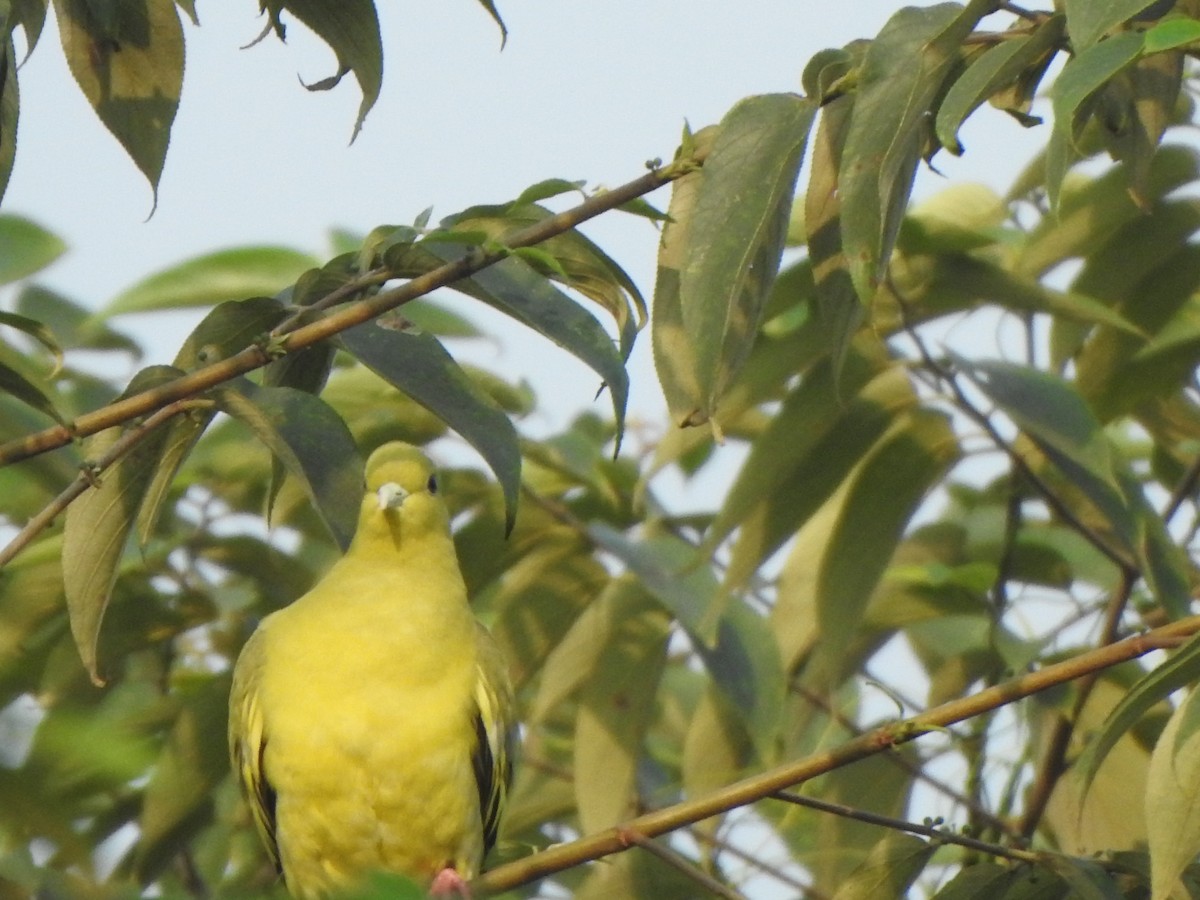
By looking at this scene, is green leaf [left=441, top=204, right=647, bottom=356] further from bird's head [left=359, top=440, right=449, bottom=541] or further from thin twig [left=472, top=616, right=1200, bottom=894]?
bird's head [left=359, top=440, right=449, bottom=541]

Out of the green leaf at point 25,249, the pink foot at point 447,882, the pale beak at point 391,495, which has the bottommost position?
the pink foot at point 447,882

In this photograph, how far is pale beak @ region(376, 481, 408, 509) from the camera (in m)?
3.31

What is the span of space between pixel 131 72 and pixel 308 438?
56cm

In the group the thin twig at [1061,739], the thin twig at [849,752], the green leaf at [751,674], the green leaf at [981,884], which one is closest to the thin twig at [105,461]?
the thin twig at [849,752]

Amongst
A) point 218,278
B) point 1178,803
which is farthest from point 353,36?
point 218,278

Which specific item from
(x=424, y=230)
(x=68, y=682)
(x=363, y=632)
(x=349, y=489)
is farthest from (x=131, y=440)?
(x=68, y=682)

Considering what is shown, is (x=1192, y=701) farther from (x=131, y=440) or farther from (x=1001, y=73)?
(x=131, y=440)

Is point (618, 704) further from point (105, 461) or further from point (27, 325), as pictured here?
point (27, 325)

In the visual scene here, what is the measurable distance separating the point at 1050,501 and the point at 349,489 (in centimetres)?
169

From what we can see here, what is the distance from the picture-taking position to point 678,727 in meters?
5.16

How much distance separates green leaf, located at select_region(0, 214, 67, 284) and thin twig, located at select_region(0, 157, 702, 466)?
6.61 feet

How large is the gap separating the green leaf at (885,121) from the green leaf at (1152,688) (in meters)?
0.48

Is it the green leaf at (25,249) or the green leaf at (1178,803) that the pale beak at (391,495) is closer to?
the green leaf at (25,249)

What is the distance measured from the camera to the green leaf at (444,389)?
2.11 metres
